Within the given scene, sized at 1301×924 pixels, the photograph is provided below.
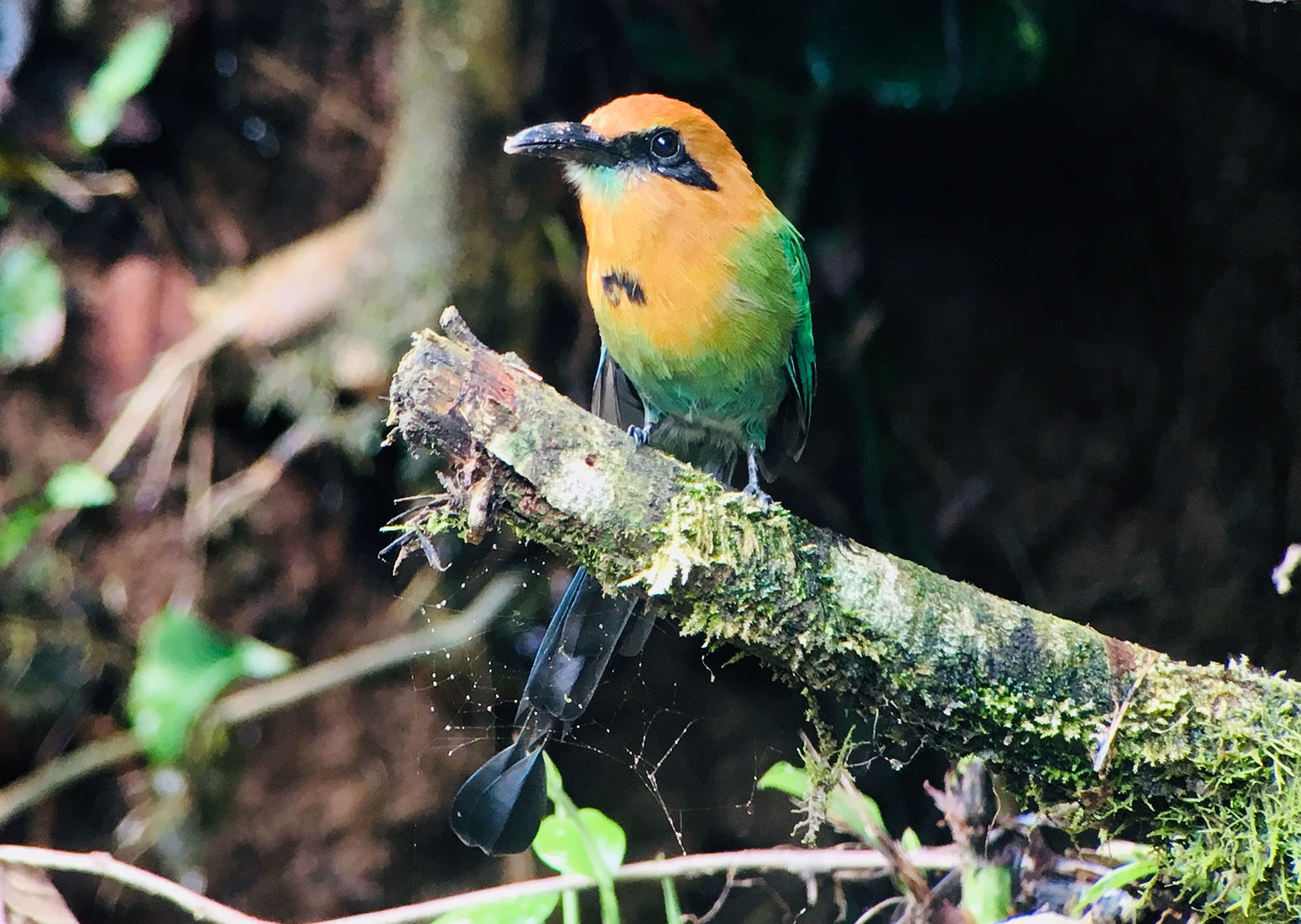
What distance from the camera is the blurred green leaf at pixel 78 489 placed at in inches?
113

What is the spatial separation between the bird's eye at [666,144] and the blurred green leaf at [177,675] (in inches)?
62.9

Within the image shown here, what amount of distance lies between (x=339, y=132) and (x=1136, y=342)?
2.66 meters

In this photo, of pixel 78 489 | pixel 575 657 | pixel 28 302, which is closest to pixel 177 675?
pixel 78 489

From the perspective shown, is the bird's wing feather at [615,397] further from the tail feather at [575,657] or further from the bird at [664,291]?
the tail feather at [575,657]

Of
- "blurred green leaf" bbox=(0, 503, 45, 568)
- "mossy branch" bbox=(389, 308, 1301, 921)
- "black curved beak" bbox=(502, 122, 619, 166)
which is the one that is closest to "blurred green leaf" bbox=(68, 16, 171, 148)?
"blurred green leaf" bbox=(0, 503, 45, 568)

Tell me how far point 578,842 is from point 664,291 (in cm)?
100

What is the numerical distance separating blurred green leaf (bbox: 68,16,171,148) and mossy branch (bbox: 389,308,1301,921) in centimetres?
202

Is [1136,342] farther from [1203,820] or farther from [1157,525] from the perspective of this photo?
[1203,820]

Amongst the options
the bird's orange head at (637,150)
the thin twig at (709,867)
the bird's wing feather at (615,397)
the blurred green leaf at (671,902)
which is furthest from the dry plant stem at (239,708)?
the bird's orange head at (637,150)

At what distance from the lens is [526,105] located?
116 inches

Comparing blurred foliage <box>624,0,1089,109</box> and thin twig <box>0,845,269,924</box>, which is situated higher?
blurred foliage <box>624,0,1089,109</box>

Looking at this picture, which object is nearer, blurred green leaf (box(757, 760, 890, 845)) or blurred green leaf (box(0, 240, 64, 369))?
blurred green leaf (box(757, 760, 890, 845))

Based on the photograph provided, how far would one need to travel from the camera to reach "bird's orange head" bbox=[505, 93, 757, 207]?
204 centimetres

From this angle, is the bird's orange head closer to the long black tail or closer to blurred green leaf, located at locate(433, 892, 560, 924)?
the long black tail
